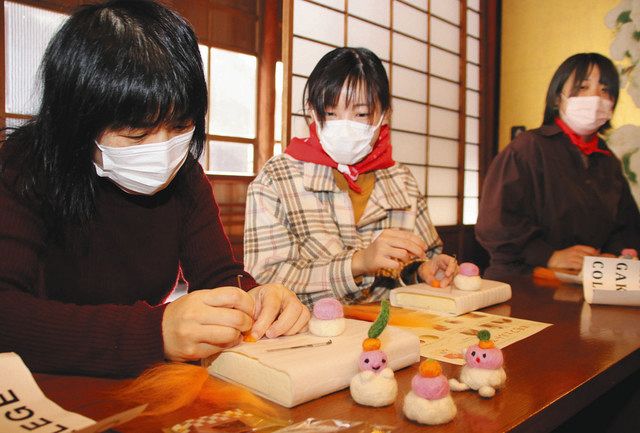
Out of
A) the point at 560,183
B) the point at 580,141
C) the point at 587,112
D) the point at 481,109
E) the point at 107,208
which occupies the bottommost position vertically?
the point at 107,208

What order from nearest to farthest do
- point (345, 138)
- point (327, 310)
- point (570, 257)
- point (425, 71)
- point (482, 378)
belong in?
1. point (482, 378)
2. point (327, 310)
3. point (345, 138)
4. point (570, 257)
5. point (425, 71)

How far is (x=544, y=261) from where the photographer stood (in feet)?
6.79

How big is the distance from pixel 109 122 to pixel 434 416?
27.6 inches

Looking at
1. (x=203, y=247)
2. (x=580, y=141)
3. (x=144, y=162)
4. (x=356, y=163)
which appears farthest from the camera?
(x=580, y=141)

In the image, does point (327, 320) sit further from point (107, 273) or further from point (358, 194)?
point (358, 194)

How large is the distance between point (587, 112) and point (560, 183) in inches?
12.0

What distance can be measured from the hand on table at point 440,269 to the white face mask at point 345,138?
16.1 inches

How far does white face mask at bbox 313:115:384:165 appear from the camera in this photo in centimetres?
164

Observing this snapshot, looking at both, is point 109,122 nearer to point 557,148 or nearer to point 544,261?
point 544,261

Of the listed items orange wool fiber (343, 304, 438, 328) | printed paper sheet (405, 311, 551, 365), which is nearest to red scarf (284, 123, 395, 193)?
orange wool fiber (343, 304, 438, 328)

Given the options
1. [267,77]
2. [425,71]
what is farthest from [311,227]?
[425,71]

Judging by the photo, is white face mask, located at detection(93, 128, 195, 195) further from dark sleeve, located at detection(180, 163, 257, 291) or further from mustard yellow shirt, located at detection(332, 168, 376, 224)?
mustard yellow shirt, located at detection(332, 168, 376, 224)

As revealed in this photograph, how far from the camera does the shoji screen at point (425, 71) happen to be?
367 centimetres

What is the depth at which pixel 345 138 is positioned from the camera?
1650 millimetres
